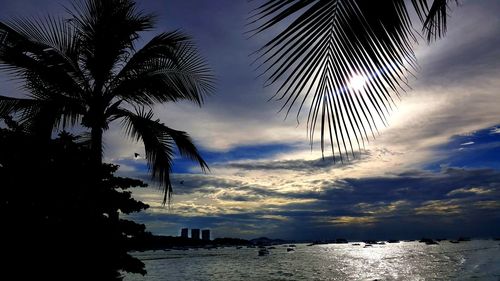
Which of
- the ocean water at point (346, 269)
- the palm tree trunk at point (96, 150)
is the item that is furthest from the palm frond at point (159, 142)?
the ocean water at point (346, 269)

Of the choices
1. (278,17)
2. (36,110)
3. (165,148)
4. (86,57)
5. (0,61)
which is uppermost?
(86,57)

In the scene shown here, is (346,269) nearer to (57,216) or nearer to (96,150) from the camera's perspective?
(96,150)

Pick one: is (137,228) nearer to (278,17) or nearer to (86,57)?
(86,57)

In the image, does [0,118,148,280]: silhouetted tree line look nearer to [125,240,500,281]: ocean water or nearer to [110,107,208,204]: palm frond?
[110,107,208,204]: palm frond

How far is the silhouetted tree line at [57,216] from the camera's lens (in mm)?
4812

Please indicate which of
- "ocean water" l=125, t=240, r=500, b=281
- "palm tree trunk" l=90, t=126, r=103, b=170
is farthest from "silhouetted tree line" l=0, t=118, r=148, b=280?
"ocean water" l=125, t=240, r=500, b=281

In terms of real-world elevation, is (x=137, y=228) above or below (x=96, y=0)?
below

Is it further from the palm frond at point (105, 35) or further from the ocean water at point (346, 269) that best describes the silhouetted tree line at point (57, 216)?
the ocean water at point (346, 269)

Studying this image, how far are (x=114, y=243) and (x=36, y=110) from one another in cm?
369

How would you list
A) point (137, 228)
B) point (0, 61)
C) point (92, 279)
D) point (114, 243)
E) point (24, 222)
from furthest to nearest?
point (0, 61) < point (137, 228) < point (114, 243) < point (92, 279) < point (24, 222)

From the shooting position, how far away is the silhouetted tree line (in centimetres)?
481

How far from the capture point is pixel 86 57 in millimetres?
8117

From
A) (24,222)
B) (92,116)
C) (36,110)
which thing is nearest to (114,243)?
(24,222)

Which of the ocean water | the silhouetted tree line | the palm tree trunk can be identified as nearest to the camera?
the silhouetted tree line
